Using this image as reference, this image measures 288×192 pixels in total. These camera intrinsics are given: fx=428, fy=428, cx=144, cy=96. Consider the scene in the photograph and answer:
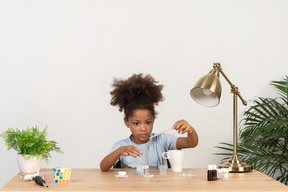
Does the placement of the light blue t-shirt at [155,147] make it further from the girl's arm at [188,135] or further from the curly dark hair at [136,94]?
the curly dark hair at [136,94]

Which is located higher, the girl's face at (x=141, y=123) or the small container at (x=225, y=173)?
the girl's face at (x=141, y=123)

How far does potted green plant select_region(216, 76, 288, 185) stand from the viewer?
3.06 metres

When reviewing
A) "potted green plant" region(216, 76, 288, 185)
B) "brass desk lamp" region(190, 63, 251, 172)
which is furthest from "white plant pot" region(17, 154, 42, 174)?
"potted green plant" region(216, 76, 288, 185)

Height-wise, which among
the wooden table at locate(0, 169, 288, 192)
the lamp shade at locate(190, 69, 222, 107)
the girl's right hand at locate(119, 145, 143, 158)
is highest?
the lamp shade at locate(190, 69, 222, 107)

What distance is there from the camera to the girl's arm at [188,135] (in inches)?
89.0

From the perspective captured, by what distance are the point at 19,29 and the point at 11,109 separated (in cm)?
70

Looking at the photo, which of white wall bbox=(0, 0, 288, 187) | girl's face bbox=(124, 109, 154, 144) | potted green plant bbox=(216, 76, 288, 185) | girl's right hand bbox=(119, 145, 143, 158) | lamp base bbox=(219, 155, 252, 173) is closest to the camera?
girl's right hand bbox=(119, 145, 143, 158)

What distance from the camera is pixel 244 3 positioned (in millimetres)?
3766

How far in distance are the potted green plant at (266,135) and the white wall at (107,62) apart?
13 centimetres

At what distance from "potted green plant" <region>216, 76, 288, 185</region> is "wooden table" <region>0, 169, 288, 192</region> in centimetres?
94

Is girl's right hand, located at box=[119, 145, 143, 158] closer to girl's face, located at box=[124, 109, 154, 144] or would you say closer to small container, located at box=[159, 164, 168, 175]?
small container, located at box=[159, 164, 168, 175]

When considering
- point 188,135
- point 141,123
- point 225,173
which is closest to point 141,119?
point 141,123

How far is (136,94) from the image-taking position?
2.69 m

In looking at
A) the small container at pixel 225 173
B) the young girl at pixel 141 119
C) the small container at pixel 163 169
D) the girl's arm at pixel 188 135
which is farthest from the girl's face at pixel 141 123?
the small container at pixel 225 173
